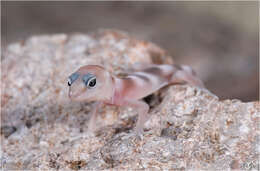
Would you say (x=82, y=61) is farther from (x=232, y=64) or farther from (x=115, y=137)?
(x=232, y=64)

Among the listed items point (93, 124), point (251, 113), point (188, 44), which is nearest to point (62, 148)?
point (93, 124)

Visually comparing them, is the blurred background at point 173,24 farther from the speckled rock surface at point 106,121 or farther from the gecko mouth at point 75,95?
the gecko mouth at point 75,95

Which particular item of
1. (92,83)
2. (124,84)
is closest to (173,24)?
(124,84)

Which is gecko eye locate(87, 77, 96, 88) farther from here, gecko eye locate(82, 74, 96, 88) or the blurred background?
the blurred background

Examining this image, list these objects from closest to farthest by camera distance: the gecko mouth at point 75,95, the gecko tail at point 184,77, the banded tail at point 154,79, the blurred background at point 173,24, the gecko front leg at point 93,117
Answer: the gecko mouth at point 75,95 < the gecko front leg at point 93,117 < the banded tail at point 154,79 < the gecko tail at point 184,77 < the blurred background at point 173,24

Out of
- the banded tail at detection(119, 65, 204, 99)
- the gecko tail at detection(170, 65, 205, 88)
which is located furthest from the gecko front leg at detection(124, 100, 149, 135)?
Answer: the gecko tail at detection(170, 65, 205, 88)

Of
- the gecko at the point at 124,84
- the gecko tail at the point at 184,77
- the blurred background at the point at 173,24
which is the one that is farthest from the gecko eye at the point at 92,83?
the blurred background at the point at 173,24
